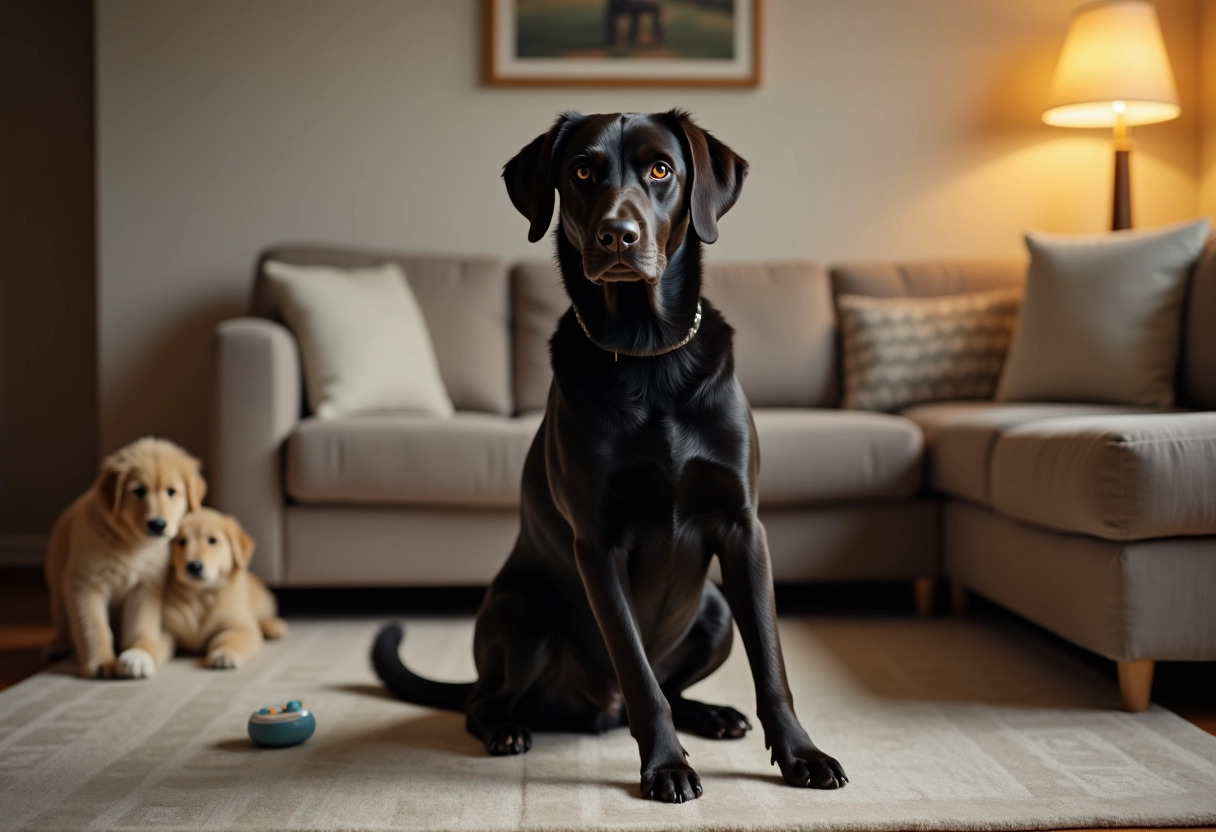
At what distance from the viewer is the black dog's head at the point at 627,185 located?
1512 mm

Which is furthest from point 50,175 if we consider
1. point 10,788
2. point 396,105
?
point 10,788

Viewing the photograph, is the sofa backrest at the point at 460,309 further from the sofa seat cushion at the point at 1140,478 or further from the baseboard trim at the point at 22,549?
the sofa seat cushion at the point at 1140,478

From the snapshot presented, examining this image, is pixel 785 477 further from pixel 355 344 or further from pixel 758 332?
pixel 355 344

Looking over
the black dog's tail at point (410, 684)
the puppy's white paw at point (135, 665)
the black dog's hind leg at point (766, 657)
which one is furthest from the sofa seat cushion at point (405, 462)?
the black dog's hind leg at point (766, 657)

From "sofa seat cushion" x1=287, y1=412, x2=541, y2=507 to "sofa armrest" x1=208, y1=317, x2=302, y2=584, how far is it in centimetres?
9

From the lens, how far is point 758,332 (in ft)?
11.7

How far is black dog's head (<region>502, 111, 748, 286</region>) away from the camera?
1.51 meters

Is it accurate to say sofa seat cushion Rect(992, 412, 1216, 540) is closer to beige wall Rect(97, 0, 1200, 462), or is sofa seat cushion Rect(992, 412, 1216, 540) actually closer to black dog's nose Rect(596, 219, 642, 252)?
black dog's nose Rect(596, 219, 642, 252)

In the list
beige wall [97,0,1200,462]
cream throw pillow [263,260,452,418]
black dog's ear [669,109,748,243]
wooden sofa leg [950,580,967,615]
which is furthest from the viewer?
beige wall [97,0,1200,462]

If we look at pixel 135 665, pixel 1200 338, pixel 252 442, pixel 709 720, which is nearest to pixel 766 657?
pixel 709 720

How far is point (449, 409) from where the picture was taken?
330 centimetres

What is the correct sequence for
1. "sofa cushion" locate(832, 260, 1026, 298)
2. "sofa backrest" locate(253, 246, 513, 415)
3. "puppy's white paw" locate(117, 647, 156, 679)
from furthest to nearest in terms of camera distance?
"sofa cushion" locate(832, 260, 1026, 298) → "sofa backrest" locate(253, 246, 513, 415) → "puppy's white paw" locate(117, 647, 156, 679)

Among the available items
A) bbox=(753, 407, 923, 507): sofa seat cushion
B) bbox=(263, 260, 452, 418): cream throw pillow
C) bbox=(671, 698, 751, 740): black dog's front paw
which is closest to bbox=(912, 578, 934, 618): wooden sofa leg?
bbox=(753, 407, 923, 507): sofa seat cushion

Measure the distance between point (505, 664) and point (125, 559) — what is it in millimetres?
1096
